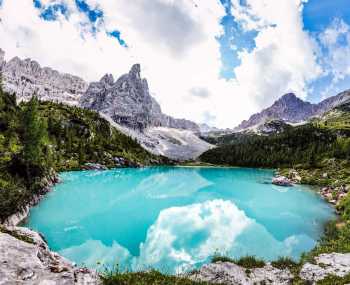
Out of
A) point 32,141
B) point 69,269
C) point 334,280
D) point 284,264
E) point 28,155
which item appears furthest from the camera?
point 32,141

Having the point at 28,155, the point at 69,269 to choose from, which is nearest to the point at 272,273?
the point at 69,269

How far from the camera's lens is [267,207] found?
4734 cm

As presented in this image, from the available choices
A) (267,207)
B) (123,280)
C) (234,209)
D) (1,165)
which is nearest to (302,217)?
(267,207)

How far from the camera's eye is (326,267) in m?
15.2

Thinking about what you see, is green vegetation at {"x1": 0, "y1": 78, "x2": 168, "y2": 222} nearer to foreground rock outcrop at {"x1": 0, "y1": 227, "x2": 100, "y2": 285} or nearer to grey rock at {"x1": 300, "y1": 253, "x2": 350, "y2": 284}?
foreground rock outcrop at {"x1": 0, "y1": 227, "x2": 100, "y2": 285}

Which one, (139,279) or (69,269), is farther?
(139,279)

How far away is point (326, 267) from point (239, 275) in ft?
18.0

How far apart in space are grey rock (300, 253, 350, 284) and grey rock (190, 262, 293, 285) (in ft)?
3.81

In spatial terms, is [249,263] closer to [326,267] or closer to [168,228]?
[326,267]

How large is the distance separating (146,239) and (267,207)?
1175 inches

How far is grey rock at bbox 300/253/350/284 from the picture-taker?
551 inches

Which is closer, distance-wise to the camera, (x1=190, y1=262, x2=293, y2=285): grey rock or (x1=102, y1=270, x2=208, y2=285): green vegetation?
(x1=102, y1=270, x2=208, y2=285): green vegetation

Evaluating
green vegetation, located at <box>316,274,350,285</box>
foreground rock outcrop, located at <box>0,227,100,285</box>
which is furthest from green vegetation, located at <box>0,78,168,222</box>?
green vegetation, located at <box>316,274,350,285</box>

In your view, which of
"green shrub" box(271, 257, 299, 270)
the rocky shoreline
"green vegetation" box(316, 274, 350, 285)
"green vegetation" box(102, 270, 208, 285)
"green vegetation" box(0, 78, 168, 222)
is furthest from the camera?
"green vegetation" box(0, 78, 168, 222)
